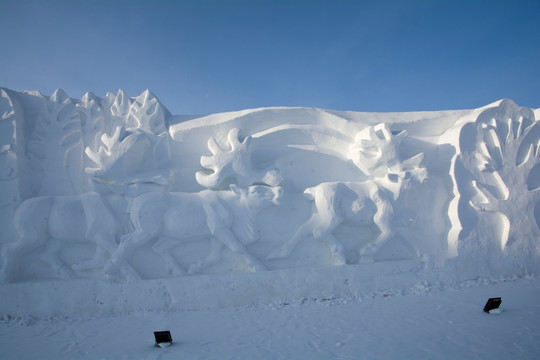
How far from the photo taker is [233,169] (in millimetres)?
3732

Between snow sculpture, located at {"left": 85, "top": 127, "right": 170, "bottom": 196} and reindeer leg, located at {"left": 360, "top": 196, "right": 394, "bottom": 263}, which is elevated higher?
snow sculpture, located at {"left": 85, "top": 127, "right": 170, "bottom": 196}

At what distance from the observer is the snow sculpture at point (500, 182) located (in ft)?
13.9

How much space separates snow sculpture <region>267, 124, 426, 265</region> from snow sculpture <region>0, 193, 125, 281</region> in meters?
1.85

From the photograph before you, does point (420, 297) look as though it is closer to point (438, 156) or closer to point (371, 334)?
point (371, 334)

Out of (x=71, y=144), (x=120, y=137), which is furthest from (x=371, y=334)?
(x=71, y=144)

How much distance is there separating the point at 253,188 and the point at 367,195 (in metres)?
1.43

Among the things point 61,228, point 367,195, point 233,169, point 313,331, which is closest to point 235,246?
point 233,169

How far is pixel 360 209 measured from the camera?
3814mm

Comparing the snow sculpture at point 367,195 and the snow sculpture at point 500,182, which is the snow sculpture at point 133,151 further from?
→ the snow sculpture at point 500,182

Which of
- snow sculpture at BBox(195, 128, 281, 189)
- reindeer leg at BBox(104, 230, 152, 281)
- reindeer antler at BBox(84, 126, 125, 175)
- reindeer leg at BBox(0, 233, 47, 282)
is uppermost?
reindeer antler at BBox(84, 126, 125, 175)

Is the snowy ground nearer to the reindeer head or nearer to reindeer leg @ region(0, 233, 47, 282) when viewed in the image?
reindeer leg @ region(0, 233, 47, 282)

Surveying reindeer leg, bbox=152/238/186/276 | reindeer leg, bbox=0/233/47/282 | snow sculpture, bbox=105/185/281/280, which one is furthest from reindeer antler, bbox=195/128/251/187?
reindeer leg, bbox=0/233/47/282

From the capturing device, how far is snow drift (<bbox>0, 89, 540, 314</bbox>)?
Result: 3354mm

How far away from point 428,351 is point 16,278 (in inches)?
155
